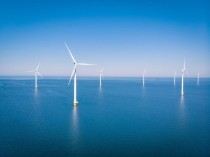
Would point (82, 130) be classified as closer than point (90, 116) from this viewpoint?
Yes

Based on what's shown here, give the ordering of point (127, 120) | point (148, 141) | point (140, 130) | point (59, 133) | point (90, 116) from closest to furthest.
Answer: point (148, 141) → point (59, 133) → point (140, 130) → point (127, 120) → point (90, 116)

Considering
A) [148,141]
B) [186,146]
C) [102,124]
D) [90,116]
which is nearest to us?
[186,146]

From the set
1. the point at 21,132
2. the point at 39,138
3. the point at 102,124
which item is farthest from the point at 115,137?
the point at 21,132

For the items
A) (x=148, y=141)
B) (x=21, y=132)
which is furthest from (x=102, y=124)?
(x=21, y=132)

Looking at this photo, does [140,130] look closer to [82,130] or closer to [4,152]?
[82,130]

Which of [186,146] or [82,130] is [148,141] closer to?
[186,146]

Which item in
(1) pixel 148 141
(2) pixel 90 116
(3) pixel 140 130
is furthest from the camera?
(2) pixel 90 116

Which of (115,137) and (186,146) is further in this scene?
(115,137)

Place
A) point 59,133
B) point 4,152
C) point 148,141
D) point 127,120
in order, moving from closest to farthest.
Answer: point 4,152 → point 148,141 → point 59,133 → point 127,120
